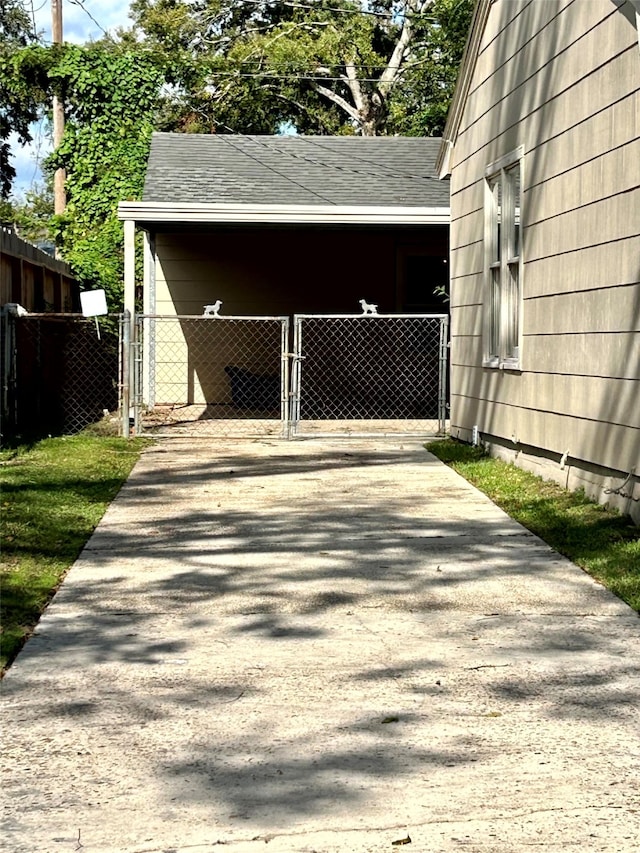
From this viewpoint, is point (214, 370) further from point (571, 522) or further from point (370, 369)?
point (571, 522)

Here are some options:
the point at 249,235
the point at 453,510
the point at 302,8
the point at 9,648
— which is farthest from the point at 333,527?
the point at 302,8

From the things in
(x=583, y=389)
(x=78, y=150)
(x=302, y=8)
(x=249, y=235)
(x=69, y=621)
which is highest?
(x=302, y=8)

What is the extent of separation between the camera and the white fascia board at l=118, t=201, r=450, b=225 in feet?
46.8

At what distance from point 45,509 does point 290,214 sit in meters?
7.62

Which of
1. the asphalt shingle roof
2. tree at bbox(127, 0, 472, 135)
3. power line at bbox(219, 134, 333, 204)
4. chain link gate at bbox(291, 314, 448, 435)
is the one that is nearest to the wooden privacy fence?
the asphalt shingle roof

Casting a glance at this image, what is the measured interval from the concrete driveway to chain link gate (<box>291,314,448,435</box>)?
31.2ft

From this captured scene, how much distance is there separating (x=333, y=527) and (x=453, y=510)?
42.3 inches

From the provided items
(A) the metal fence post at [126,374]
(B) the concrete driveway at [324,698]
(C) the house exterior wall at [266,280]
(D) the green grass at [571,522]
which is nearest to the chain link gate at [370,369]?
(C) the house exterior wall at [266,280]

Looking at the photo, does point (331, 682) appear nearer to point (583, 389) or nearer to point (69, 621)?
point (69, 621)

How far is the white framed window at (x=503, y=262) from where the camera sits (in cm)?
1007

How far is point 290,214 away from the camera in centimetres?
1451

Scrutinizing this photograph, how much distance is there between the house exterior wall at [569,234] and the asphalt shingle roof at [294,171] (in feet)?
14.5

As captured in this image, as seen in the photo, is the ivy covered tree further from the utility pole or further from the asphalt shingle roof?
the asphalt shingle roof

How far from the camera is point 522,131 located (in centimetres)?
974
